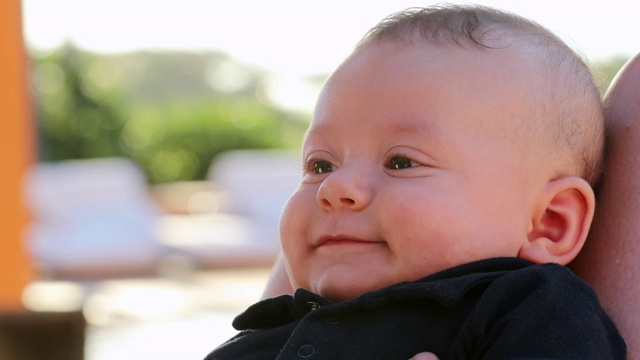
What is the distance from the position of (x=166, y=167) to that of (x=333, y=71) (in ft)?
54.3

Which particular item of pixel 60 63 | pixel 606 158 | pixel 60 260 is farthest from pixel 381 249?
pixel 60 63

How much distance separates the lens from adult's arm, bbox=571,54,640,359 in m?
1.47

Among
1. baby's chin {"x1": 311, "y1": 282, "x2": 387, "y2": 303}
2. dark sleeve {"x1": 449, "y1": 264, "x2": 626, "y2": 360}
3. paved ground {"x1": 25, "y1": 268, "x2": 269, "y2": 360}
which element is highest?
paved ground {"x1": 25, "y1": 268, "x2": 269, "y2": 360}

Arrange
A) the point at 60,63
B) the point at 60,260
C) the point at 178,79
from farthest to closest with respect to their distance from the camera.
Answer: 1. the point at 178,79
2. the point at 60,63
3. the point at 60,260

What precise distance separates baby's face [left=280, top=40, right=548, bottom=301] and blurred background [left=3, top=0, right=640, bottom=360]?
210 mm

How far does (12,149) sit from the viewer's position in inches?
371

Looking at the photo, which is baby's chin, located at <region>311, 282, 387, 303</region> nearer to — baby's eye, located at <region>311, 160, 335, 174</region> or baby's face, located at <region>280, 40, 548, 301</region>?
baby's face, located at <region>280, 40, 548, 301</region>

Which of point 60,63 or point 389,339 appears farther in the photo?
point 60,63

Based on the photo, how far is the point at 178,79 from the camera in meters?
26.5

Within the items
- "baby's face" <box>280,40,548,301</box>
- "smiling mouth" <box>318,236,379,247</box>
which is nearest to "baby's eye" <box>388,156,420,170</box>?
"baby's face" <box>280,40,548,301</box>

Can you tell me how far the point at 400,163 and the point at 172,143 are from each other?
16928mm

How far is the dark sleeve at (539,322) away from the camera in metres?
1.25

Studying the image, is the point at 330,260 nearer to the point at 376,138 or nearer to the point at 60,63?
the point at 376,138

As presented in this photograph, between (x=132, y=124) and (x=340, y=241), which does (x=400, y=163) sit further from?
(x=132, y=124)
